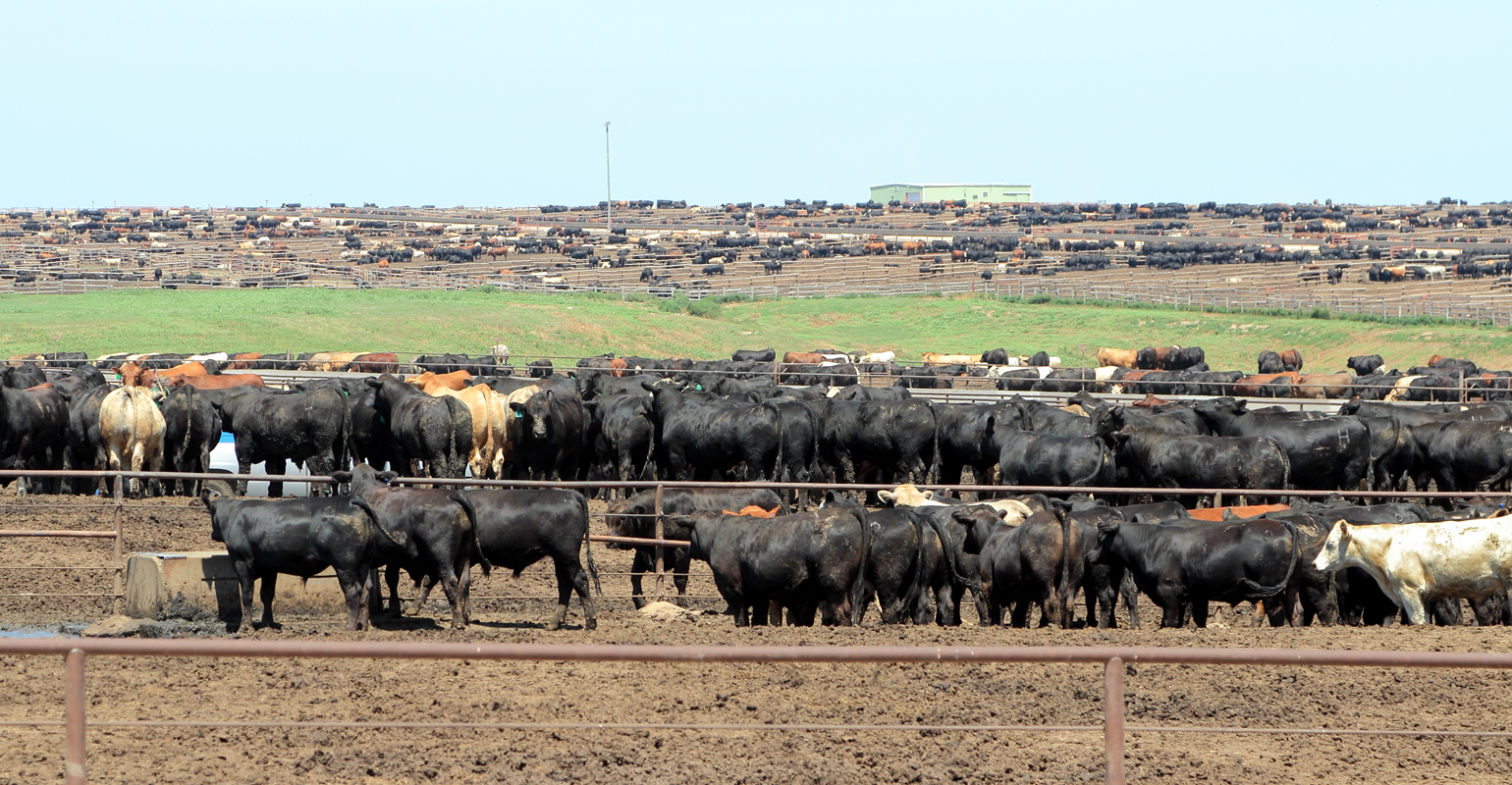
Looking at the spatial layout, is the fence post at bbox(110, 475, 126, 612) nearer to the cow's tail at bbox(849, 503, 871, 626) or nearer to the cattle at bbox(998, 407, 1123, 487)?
the cow's tail at bbox(849, 503, 871, 626)

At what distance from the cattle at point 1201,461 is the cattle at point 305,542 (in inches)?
421

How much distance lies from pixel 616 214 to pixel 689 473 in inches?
5055

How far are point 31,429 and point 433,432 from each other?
5707 millimetres

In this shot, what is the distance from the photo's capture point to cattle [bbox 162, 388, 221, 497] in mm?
20312

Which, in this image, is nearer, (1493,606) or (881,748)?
(881,748)

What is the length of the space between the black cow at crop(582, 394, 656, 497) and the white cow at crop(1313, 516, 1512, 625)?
11.1m

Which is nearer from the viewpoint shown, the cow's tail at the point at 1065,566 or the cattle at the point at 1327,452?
the cow's tail at the point at 1065,566

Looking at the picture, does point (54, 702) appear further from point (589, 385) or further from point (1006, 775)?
point (589, 385)

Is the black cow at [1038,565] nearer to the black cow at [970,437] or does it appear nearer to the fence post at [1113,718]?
the fence post at [1113,718]

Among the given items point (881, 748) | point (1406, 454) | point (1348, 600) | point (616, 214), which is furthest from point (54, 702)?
point (616, 214)

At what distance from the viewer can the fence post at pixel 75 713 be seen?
4.49 meters

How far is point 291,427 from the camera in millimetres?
20906

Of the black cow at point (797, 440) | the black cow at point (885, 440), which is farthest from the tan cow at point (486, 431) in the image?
the black cow at point (885, 440)

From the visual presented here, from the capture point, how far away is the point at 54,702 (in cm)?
845
